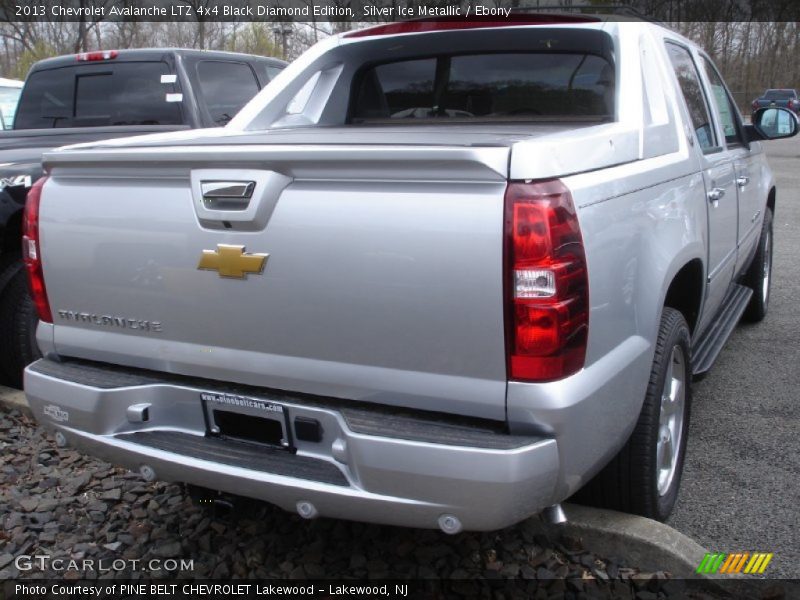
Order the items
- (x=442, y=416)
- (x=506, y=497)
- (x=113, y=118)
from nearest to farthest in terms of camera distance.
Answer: (x=506, y=497)
(x=442, y=416)
(x=113, y=118)

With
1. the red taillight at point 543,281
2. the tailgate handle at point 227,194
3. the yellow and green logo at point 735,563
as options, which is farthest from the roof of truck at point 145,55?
the yellow and green logo at point 735,563

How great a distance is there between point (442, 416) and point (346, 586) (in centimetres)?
90

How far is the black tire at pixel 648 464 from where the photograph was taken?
8.74 feet

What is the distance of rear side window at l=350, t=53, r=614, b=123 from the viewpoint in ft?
11.7

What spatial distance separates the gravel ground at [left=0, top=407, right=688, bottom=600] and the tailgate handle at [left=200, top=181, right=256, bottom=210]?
1326 millimetres

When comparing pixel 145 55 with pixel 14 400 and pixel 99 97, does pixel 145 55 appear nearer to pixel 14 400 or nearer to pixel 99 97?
pixel 99 97

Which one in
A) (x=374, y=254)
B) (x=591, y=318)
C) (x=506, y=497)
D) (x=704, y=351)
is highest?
(x=374, y=254)

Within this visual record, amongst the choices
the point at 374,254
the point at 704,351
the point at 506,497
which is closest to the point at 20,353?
Result: the point at 374,254

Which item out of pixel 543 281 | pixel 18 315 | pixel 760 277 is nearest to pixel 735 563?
pixel 543 281

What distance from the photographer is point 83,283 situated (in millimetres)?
2648

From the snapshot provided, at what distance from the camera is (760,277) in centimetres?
554

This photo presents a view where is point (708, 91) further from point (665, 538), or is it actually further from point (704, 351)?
point (665, 538)

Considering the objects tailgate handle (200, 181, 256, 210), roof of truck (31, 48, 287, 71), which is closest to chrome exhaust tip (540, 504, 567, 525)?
tailgate handle (200, 181, 256, 210)

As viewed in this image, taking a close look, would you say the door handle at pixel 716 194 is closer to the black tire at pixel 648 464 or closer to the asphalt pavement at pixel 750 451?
the black tire at pixel 648 464
